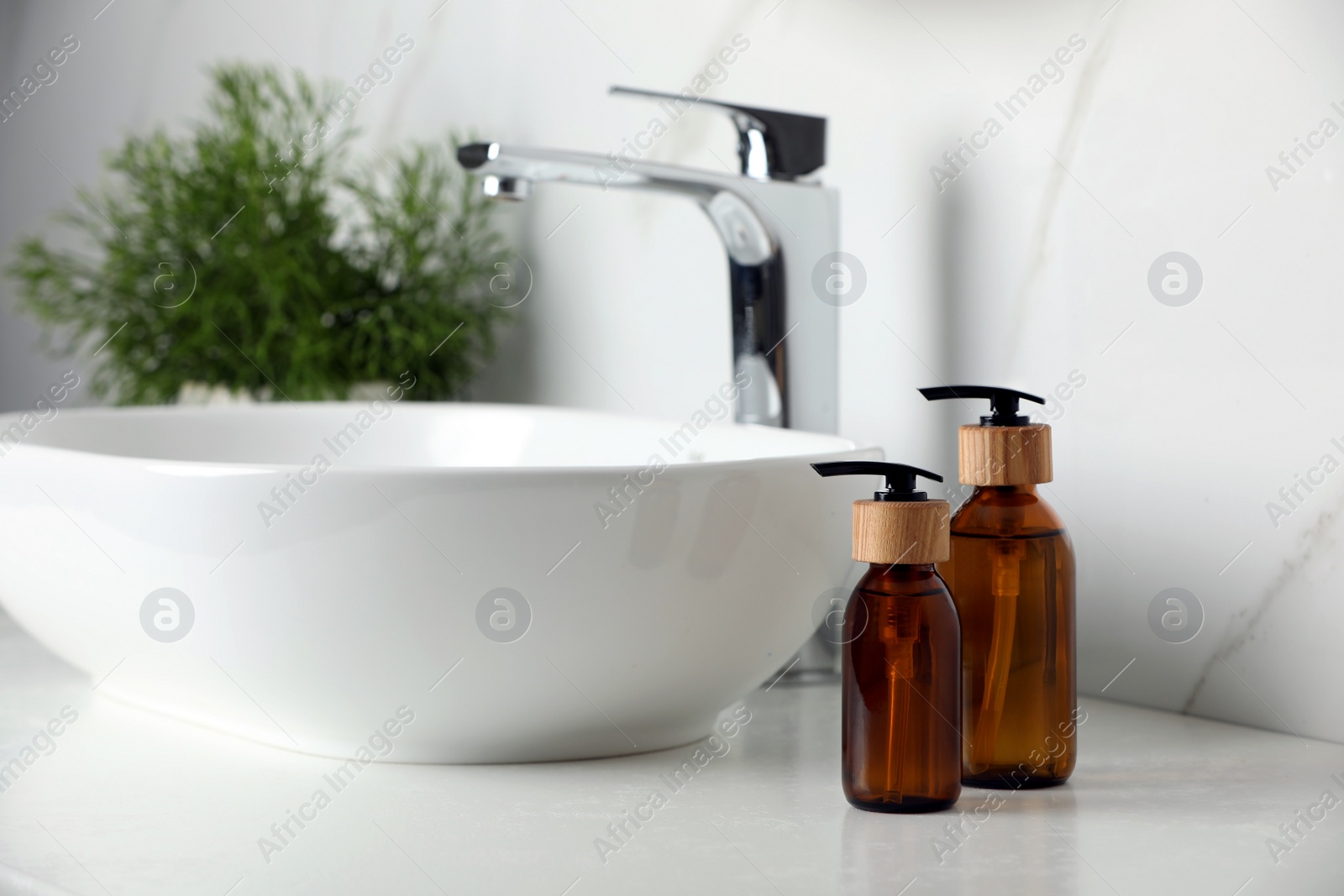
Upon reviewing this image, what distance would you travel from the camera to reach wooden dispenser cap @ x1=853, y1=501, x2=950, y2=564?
0.49 m

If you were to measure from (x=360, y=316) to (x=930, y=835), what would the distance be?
716 mm

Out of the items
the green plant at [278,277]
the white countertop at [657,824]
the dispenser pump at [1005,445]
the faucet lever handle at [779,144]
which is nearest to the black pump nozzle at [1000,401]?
the dispenser pump at [1005,445]

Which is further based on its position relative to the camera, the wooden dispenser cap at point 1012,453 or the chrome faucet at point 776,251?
the chrome faucet at point 776,251

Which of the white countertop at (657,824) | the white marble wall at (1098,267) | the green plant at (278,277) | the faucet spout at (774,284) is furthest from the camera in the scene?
the green plant at (278,277)

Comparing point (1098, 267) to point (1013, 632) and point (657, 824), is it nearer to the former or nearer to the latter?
point (1013, 632)

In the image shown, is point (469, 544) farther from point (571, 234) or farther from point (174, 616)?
point (571, 234)

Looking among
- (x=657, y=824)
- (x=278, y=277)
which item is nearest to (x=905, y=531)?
(x=657, y=824)

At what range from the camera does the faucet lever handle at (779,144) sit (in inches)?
30.8

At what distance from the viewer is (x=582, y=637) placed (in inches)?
22.0

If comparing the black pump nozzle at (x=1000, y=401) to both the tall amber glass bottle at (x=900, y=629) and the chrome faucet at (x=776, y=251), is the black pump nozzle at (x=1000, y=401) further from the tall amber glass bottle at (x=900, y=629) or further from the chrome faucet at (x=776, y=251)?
the chrome faucet at (x=776, y=251)

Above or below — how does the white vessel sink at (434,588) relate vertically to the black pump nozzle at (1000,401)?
below

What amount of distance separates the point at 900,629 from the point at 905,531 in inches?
1.6

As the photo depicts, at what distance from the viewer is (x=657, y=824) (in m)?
0.53

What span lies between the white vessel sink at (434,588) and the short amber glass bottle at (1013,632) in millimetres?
77
